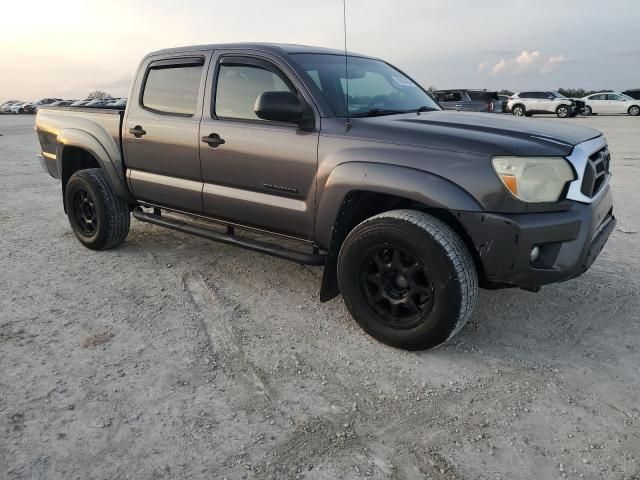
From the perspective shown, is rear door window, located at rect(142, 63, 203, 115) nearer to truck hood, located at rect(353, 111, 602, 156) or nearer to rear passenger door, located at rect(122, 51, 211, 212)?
rear passenger door, located at rect(122, 51, 211, 212)

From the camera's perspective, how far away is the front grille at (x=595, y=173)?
2.93 metres

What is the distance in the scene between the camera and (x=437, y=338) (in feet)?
9.85

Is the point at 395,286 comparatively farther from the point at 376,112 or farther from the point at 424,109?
the point at 424,109

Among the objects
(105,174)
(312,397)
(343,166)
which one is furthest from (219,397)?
(105,174)

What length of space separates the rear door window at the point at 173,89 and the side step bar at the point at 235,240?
3.00ft

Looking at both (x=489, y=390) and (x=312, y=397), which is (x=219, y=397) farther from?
(x=489, y=390)

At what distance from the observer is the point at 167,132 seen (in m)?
4.20

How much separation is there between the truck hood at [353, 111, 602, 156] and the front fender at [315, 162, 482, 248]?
0.59ft

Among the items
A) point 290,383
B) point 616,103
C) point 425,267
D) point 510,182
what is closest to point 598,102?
point 616,103

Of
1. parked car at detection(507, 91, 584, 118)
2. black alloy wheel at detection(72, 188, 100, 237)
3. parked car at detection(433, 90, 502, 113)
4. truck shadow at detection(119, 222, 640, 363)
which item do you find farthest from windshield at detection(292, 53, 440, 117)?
parked car at detection(507, 91, 584, 118)

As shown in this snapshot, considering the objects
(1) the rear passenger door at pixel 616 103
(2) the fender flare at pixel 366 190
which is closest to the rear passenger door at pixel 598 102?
(1) the rear passenger door at pixel 616 103

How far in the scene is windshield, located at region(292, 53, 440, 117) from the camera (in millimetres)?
3574

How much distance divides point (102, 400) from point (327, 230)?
1598mm

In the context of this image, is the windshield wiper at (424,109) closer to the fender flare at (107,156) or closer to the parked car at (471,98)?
the fender flare at (107,156)
